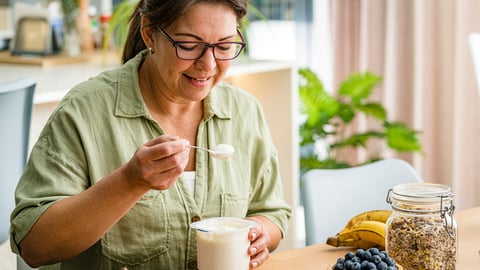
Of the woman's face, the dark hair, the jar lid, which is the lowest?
the jar lid

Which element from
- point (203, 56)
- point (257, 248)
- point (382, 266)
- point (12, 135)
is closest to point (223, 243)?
point (257, 248)

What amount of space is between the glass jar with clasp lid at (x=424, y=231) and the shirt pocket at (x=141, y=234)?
52 centimetres

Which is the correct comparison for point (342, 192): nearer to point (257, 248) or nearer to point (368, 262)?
point (257, 248)

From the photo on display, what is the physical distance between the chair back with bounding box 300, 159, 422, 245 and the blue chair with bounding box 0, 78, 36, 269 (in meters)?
0.79

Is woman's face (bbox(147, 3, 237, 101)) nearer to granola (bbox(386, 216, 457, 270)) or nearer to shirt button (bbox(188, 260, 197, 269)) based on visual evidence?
shirt button (bbox(188, 260, 197, 269))

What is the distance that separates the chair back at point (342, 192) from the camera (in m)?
2.11

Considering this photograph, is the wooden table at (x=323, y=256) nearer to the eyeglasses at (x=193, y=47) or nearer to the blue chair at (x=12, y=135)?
the eyeglasses at (x=193, y=47)

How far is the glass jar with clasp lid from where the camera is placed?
1544 millimetres

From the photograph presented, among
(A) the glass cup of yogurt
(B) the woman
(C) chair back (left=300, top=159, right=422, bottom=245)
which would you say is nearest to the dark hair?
(B) the woman

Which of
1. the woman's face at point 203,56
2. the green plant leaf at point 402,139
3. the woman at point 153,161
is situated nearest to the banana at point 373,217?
the woman at point 153,161

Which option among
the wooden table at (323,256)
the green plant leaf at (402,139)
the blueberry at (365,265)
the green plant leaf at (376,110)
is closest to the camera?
the blueberry at (365,265)

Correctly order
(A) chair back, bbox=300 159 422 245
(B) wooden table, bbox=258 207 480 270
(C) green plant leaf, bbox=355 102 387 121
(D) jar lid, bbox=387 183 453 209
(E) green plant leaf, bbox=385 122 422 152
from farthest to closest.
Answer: (C) green plant leaf, bbox=355 102 387 121 → (E) green plant leaf, bbox=385 122 422 152 → (A) chair back, bbox=300 159 422 245 → (B) wooden table, bbox=258 207 480 270 → (D) jar lid, bbox=387 183 453 209

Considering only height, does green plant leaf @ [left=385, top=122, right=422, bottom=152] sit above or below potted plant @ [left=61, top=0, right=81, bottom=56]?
below

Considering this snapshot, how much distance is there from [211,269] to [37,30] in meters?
2.27
